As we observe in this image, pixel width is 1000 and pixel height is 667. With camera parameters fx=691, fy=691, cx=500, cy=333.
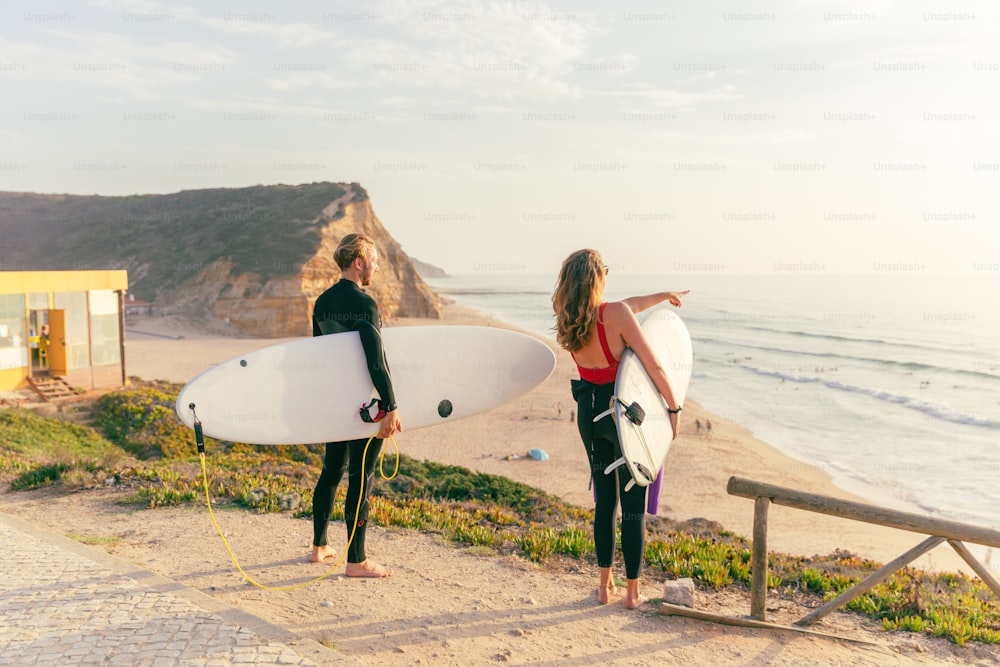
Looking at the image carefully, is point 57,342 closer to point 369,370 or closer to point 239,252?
point 369,370

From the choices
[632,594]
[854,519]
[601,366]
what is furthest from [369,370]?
[854,519]

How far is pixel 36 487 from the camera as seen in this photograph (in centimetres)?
735

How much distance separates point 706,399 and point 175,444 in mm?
19993

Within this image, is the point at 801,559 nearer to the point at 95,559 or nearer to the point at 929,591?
the point at 929,591

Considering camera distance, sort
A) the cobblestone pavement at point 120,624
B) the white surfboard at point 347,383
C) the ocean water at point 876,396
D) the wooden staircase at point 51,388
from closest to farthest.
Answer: the cobblestone pavement at point 120,624 < the white surfboard at point 347,383 < the wooden staircase at point 51,388 < the ocean water at point 876,396

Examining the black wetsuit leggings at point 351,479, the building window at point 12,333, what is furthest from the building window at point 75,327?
the black wetsuit leggings at point 351,479

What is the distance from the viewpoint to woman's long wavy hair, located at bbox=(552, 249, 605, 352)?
3805 mm

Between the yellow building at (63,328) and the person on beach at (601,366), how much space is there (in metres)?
14.6

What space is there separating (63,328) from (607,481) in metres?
15.6

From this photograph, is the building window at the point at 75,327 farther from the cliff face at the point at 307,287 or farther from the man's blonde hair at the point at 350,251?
the cliff face at the point at 307,287

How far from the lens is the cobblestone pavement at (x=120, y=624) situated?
3309 mm

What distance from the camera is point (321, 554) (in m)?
4.89

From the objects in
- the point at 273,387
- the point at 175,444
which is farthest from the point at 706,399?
the point at 273,387

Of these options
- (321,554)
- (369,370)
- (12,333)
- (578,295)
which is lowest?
(321,554)
